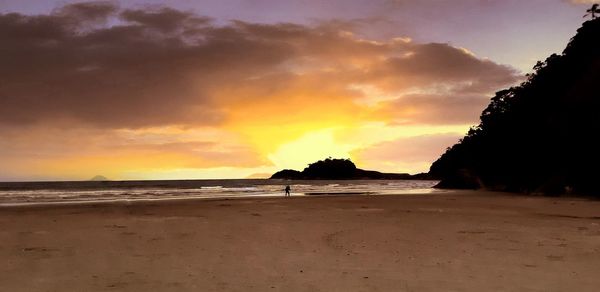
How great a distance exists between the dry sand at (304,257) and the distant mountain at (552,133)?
34.1 metres

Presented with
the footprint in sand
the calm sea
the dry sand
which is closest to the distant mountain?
the calm sea

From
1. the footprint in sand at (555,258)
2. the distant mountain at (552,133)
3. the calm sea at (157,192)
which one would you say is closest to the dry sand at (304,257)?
the footprint in sand at (555,258)

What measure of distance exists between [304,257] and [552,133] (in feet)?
172

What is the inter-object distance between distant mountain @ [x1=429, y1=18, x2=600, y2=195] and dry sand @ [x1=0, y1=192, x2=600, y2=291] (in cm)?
3414

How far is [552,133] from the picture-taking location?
55.6 metres

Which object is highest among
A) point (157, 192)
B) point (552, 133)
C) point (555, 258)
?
point (552, 133)

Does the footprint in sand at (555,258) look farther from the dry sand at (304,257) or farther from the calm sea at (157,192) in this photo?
the calm sea at (157,192)

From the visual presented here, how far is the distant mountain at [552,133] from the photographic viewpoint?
1936 inches

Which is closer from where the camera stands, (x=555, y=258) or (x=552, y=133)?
(x=555, y=258)

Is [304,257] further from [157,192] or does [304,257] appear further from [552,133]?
[157,192]

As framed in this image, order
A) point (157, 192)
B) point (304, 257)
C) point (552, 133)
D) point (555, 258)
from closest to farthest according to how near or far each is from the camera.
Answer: point (555, 258)
point (304, 257)
point (552, 133)
point (157, 192)

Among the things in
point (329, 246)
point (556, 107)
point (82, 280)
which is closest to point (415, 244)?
point (329, 246)

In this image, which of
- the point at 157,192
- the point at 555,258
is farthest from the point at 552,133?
the point at 157,192

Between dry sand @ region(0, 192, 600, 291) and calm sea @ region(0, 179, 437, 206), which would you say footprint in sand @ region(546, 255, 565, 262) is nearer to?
dry sand @ region(0, 192, 600, 291)
